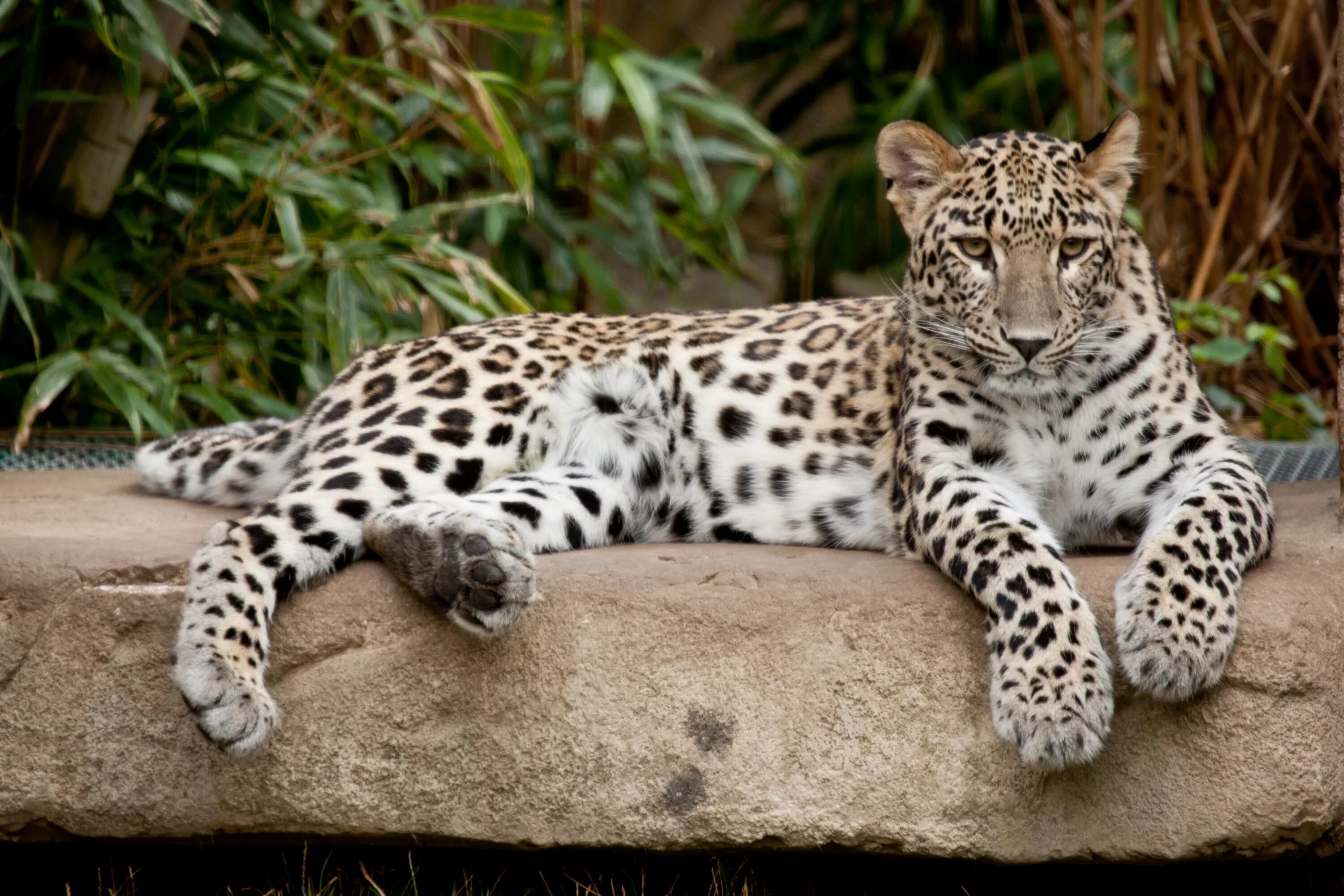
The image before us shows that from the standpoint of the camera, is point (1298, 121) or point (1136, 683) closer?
point (1136, 683)

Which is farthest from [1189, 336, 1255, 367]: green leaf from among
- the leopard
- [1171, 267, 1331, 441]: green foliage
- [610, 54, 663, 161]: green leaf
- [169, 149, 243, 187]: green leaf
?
[169, 149, 243, 187]: green leaf

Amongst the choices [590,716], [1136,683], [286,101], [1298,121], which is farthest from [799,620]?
[1298,121]

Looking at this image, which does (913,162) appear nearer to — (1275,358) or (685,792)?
(685,792)

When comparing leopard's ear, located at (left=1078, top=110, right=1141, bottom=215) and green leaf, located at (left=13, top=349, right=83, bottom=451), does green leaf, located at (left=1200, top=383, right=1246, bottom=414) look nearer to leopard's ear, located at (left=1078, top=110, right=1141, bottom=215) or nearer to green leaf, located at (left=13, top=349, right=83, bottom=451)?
leopard's ear, located at (left=1078, top=110, right=1141, bottom=215)

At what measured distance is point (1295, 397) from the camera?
25.8 feet

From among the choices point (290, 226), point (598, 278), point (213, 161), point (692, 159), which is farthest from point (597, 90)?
point (213, 161)

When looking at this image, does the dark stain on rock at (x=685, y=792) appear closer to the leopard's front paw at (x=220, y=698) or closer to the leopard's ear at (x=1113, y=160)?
the leopard's front paw at (x=220, y=698)

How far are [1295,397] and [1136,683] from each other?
484 centimetres

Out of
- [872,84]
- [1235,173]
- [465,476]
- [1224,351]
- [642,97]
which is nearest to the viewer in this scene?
[465,476]

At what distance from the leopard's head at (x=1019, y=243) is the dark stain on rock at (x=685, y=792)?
1427mm

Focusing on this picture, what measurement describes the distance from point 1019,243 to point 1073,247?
16cm

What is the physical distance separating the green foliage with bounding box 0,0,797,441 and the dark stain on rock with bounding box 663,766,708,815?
3.37 m

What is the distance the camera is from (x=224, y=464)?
5391 millimetres

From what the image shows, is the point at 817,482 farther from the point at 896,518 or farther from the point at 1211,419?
the point at 1211,419
